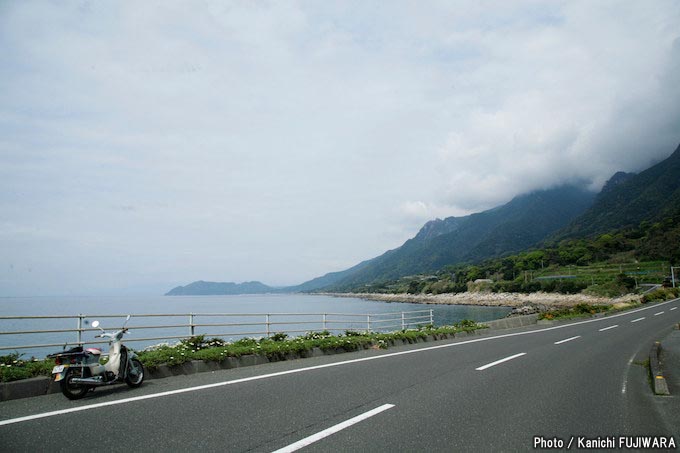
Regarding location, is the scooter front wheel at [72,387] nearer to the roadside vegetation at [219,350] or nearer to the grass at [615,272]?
the roadside vegetation at [219,350]

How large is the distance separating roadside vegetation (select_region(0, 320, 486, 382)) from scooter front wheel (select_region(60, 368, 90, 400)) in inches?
43.7

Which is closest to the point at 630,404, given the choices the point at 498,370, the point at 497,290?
the point at 498,370

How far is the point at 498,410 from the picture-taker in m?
5.66

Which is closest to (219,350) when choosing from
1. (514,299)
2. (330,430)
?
(330,430)

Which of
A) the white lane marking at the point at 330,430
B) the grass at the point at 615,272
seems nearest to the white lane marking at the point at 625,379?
the white lane marking at the point at 330,430

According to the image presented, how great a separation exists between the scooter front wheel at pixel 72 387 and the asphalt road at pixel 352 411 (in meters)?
0.19

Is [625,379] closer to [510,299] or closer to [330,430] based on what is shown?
[330,430]

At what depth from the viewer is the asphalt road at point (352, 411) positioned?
14.4 feet

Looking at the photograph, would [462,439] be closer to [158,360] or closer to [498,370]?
[498,370]

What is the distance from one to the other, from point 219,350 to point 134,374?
273 cm

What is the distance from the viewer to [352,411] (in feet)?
18.0

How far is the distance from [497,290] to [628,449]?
401 ft

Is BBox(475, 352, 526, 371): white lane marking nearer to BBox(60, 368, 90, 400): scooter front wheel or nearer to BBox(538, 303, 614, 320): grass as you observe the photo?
BBox(60, 368, 90, 400): scooter front wheel

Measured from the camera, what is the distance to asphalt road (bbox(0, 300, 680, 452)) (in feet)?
14.4
